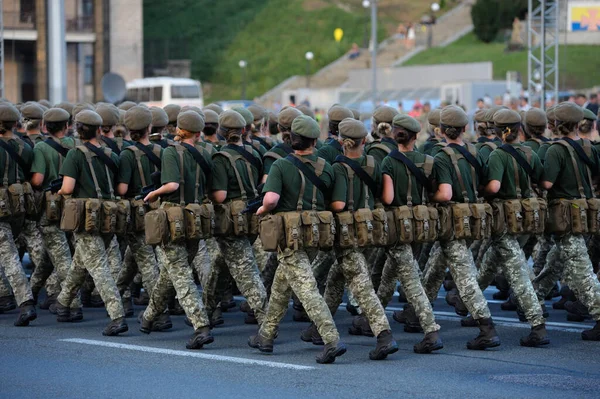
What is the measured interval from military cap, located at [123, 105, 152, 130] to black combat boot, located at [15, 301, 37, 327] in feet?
6.43

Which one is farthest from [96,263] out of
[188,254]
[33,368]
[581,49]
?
[581,49]

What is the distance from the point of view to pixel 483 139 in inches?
531

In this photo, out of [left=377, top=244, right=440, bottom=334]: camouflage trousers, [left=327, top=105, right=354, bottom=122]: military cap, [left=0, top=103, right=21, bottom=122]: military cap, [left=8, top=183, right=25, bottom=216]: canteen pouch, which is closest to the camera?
[left=377, top=244, right=440, bottom=334]: camouflage trousers

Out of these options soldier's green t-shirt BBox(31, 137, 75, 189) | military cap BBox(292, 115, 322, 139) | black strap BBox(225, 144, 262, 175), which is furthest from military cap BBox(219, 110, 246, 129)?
soldier's green t-shirt BBox(31, 137, 75, 189)

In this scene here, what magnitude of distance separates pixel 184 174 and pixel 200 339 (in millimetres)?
1383

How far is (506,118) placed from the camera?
11234 mm

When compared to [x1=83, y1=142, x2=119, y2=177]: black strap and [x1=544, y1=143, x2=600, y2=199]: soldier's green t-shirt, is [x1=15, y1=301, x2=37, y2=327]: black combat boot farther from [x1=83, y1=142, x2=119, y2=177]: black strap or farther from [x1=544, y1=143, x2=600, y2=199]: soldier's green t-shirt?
[x1=544, y1=143, x2=600, y2=199]: soldier's green t-shirt

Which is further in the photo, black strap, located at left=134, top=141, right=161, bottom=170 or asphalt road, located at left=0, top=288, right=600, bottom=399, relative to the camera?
black strap, located at left=134, top=141, right=161, bottom=170

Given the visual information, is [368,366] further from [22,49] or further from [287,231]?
[22,49]

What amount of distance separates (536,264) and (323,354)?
4.18m

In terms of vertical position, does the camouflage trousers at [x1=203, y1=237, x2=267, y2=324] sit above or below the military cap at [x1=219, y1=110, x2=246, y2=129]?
below

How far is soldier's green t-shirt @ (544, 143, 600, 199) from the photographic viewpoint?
11.2m

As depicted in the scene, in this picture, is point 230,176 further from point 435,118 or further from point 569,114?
point 435,118

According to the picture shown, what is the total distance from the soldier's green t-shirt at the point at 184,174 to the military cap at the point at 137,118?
0.84m
